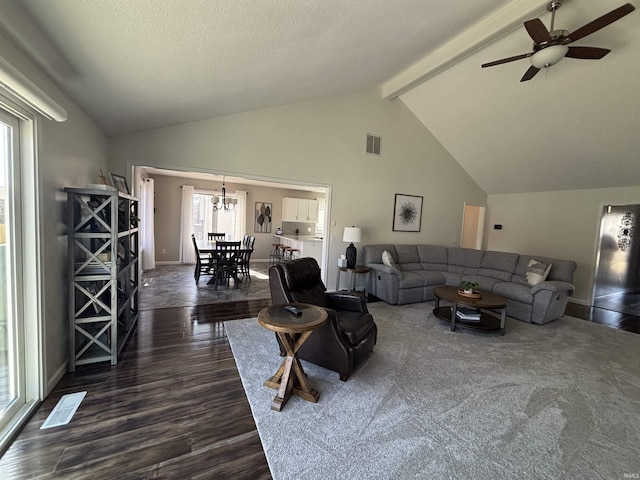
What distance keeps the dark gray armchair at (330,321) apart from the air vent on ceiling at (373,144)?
328 centimetres

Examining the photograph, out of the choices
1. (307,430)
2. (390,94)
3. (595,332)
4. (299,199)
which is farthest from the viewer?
(299,199)

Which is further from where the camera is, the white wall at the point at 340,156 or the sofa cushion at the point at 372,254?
the sofa cushion at the point at 372,254

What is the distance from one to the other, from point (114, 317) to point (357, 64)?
3801mm

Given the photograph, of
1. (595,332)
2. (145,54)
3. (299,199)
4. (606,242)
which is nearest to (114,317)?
(145,54)

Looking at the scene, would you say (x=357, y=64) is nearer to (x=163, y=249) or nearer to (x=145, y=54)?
(x=145, y=54)

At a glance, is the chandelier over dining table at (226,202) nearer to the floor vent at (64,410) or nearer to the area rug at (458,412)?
the area rug at (458,412)

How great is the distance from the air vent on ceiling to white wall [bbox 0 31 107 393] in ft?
14.1

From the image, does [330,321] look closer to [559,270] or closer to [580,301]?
[559,270]

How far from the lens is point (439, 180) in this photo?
6.18m

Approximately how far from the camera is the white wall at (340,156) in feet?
12.8

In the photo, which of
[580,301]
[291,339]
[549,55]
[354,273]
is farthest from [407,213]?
[291,339]

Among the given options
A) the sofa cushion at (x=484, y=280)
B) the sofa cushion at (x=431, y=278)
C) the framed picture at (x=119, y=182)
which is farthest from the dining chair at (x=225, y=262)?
the sofa cushion at (x=484, y=280)

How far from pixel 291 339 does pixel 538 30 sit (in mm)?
3447

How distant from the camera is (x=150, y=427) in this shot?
175 centimetres
